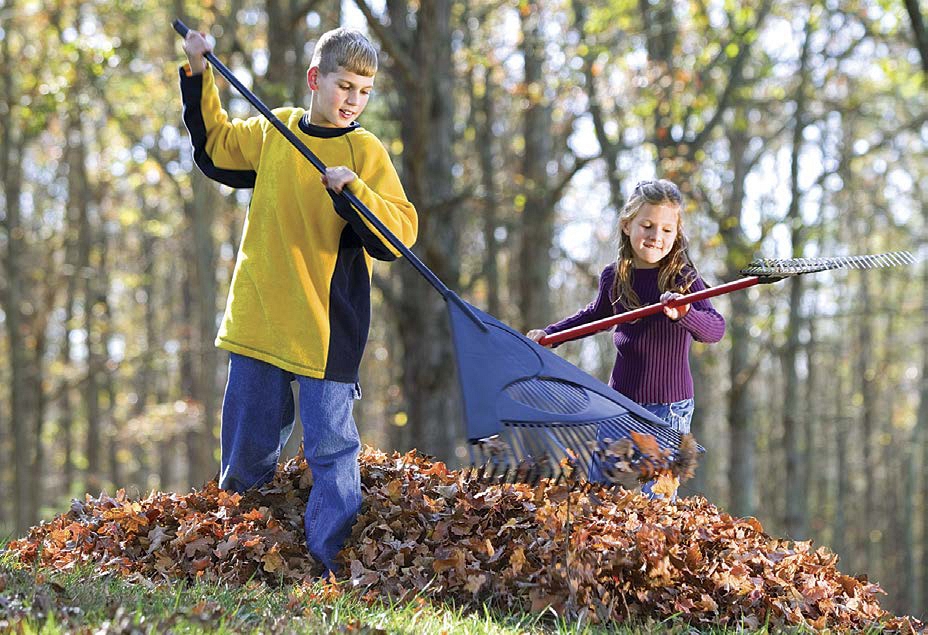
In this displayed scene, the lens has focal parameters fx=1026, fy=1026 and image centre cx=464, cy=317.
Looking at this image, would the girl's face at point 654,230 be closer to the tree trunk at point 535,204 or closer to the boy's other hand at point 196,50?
the boy's other hand at point 196,50

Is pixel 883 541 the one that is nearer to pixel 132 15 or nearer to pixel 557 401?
pixel 132 15

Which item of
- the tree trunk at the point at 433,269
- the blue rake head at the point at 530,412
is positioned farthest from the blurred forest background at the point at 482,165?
the blue rake head at the point at 530,412

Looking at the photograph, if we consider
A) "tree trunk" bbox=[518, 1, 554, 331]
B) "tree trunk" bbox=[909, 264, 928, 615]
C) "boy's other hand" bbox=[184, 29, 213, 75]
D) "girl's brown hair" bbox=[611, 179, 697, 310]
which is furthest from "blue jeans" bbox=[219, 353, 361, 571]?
"tree trunk" bbox=[909, 264, 928, 615]

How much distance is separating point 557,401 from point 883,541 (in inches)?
1256

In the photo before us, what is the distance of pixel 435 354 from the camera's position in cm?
1056

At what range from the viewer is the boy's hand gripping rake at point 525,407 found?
3.92m

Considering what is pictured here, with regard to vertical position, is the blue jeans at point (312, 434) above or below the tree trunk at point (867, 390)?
above

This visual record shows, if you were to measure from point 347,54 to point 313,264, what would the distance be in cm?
90

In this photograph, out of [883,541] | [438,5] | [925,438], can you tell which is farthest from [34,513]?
[883,541]

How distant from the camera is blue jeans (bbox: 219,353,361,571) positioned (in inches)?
177

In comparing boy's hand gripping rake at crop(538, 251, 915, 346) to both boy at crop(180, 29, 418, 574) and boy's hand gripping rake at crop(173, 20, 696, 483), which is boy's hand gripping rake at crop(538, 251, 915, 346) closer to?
boy's hand gripping rake at crop(173, 20, 696, 483)

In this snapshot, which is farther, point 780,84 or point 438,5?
point 780,84

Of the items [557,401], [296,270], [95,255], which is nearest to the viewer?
[557,401]

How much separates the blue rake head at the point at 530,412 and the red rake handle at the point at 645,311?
11.5 inches
